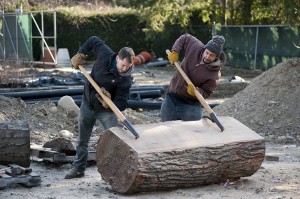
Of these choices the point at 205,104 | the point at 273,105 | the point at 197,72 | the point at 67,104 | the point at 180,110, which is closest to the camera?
the point at 205,104

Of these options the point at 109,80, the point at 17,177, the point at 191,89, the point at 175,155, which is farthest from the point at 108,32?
the point at 175,155

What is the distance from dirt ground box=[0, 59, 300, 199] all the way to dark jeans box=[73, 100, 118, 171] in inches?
9.3

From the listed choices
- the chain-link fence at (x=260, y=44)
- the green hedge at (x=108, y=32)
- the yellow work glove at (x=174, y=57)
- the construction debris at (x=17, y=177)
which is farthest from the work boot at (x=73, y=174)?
the green hedge at (x=108, y=32)

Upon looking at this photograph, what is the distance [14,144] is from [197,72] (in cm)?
234

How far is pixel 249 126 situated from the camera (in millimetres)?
11617

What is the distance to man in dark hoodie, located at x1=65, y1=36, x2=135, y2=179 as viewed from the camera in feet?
21.4

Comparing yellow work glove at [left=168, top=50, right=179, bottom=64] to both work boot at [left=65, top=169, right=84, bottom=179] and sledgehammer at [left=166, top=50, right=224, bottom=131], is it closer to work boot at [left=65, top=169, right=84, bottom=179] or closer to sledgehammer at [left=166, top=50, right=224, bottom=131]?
sledgehammer at [left=166, top=50, right=224, bottom=131]

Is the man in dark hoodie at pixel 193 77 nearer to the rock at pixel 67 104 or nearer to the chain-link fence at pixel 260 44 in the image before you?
the rock at pixel 67 104

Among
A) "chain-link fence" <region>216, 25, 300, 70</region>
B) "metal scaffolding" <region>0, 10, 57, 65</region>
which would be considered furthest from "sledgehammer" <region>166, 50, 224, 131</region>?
"metal scaffolding" <region>0, 10, 57, 65</region>

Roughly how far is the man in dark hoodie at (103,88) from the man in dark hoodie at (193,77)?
762 mm

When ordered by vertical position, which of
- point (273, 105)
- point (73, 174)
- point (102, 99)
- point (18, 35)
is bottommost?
point (18, 35)

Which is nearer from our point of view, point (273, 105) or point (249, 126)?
point (249, 126)

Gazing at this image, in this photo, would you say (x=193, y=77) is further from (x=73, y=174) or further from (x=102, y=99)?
(x=73, y=174)

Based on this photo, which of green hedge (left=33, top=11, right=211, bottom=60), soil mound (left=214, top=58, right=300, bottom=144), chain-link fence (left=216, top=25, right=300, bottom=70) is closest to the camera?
soil mound (left=214, top=58, right=300, bottom=144)
